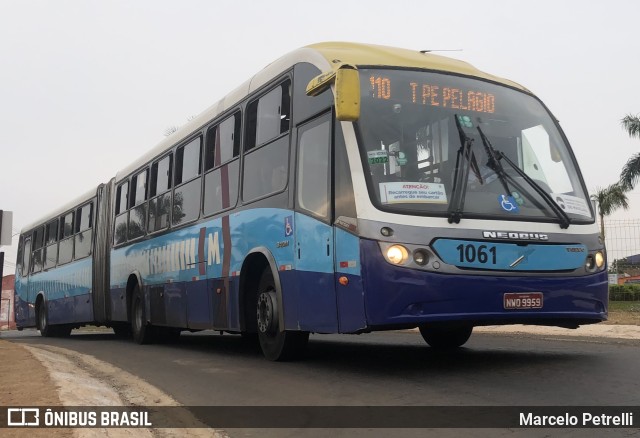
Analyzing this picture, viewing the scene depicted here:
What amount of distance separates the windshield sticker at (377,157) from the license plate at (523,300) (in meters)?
1.74

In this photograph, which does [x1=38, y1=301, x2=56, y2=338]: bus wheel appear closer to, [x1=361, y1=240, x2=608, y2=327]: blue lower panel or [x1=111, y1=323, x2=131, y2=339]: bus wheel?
[x1=111, y1=323, x2=131, y2=339]: bus wheel

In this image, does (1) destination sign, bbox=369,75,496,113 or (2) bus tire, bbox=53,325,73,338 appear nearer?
(1) destination sign, bbox=369,75,496,113

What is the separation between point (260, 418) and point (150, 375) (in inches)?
132

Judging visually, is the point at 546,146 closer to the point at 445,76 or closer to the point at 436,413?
the point at 445,76

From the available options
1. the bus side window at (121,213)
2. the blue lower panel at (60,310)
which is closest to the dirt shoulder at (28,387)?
the bus side window at (121,213)

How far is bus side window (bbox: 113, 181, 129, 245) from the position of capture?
52.2 feet

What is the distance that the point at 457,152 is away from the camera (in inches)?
288

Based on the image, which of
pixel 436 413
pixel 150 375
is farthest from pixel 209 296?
pixel 436 413

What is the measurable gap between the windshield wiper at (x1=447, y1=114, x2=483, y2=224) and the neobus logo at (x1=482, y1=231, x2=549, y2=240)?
0.33 m

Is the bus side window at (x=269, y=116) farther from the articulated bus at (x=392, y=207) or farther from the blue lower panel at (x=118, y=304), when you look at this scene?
the blue lower panel at (x=118, y=304)

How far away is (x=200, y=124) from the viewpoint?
11.8m

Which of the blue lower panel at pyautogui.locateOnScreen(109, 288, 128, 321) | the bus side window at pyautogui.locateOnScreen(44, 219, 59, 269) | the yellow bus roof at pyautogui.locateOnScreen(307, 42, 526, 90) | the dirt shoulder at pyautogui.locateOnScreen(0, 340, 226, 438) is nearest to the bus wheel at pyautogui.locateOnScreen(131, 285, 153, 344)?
the blue lower panel at pyautogui.locateOnScreen(109, 288, 128, 321)

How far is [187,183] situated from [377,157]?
5.58 meters

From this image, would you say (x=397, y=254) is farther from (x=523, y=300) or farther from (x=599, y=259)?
(x=599, y=259)
